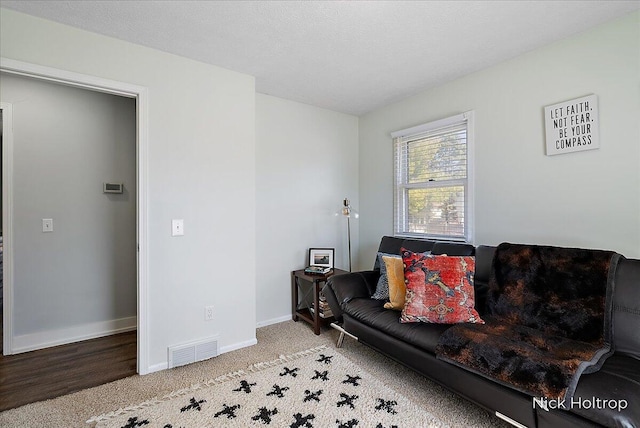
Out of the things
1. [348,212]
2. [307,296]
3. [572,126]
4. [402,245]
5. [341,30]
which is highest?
[341,30]

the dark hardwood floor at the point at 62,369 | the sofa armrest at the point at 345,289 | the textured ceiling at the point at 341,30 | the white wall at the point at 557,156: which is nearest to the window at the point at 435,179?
the white wall at the point at 557,156

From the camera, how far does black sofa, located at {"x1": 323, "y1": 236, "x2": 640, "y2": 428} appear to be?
1.24 metres

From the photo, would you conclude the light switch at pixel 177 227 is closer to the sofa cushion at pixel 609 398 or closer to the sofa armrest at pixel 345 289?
the sofa armrest at pixel 345 289

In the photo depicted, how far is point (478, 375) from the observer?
1583 millimetres

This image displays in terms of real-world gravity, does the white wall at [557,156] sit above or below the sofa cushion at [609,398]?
above

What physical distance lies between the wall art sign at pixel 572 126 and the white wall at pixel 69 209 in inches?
146

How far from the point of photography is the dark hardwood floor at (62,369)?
79.1 inches

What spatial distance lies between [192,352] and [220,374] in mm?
342

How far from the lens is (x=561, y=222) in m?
2.20

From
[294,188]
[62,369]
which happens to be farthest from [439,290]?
[62,369]

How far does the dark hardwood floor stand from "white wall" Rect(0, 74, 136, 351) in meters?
0.26

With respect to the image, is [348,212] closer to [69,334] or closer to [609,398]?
[609,398]

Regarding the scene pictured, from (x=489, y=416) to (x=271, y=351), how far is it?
63.5 inches

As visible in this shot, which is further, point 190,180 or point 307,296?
point 307,296
